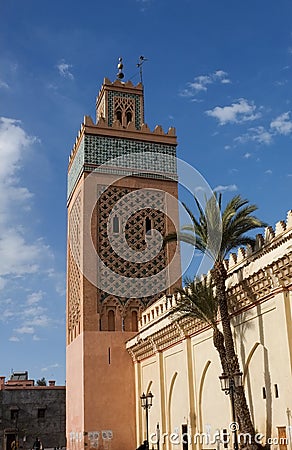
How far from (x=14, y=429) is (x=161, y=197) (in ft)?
48.2

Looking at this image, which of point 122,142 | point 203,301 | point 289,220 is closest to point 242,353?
point 203,301

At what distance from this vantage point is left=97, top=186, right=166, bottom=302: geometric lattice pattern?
1745 centimetres

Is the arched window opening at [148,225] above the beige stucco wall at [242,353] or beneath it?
above

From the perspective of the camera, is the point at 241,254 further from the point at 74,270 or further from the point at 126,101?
the point at 126,101

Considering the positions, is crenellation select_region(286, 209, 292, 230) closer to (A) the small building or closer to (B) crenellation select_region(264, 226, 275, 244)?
(B) crenellation select_region(264, 226, 275, 244)

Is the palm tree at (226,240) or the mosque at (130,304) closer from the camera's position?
the palm tree at (226,240)

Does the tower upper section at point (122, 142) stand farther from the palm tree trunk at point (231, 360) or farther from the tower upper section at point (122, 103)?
the palm tree trunk at point (231, 360)

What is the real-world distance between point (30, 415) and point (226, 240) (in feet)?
68.4

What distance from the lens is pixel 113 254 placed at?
17531 mm

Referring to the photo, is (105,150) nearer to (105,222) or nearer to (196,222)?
(105,222)

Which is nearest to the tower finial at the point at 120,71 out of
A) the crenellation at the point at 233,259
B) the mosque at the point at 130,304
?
the mosque at the point at 130,304

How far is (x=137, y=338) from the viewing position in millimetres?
16078

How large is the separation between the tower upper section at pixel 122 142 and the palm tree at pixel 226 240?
8.06 m

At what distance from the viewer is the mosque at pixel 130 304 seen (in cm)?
1273
